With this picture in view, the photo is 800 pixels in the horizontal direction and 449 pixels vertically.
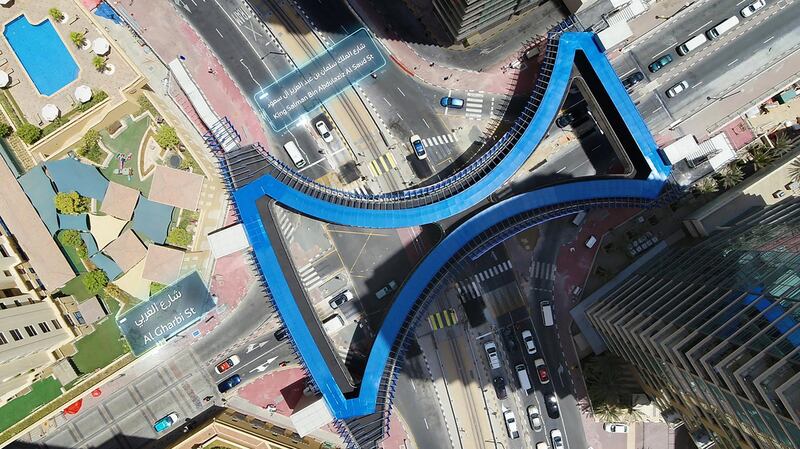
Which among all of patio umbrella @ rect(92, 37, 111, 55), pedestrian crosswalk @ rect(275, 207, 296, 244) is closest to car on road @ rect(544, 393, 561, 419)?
pedestrian crosswalk @ rect(275, 207, 296, 244)

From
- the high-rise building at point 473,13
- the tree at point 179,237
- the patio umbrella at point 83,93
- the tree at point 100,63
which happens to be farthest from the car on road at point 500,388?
the tree at point 100,63

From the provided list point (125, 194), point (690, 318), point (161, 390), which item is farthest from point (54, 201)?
point (690, 318)

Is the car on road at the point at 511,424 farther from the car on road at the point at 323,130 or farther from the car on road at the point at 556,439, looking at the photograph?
the car on road at the point at 323,130

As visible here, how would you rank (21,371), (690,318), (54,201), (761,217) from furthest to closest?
(54,201), (21,371), (761,217), (690,318)

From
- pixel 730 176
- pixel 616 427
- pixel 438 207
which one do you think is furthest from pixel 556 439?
pixel 730 176

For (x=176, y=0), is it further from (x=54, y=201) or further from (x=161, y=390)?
(x=161, y=390)

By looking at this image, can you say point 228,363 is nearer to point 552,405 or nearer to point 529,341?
point 529,341

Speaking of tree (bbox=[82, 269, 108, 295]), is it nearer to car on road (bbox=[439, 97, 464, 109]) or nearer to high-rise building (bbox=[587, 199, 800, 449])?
car on road (bbox=[439, 97, 464, 109])
